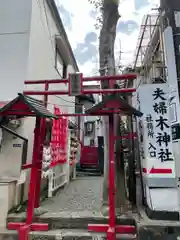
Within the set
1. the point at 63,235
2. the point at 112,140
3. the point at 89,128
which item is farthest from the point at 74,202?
the point at 89,128

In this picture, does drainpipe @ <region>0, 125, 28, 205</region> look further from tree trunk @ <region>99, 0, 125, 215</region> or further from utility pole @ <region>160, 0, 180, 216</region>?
utility pole @ <region>160, 0, 180, 216</region>

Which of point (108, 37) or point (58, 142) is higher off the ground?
point (108, 37)

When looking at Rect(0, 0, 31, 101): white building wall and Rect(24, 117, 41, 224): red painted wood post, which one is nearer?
Rect(24, 117, 41, 224): red painted wood post

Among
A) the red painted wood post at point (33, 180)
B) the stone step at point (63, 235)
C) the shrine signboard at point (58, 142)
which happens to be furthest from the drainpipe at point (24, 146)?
the stone step at point (63, 235)

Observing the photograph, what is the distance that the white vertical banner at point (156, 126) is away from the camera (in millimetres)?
4574

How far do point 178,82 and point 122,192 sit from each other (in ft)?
13.2

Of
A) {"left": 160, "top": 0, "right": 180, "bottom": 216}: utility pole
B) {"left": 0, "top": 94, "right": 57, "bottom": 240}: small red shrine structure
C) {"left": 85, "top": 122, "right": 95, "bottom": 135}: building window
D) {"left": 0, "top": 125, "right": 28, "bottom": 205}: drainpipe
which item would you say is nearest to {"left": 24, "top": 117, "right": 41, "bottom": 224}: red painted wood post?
{"left": 0, "top": 94, "right": 57, "bottom": 240}: small red shrine structure

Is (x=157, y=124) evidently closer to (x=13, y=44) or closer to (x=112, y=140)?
(x=112, y=140)

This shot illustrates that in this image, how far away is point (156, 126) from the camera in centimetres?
469

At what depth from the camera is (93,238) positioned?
4293mm

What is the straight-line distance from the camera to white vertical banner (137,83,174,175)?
4574mm

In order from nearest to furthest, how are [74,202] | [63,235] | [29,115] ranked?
[63,235] → [29,115] → [74,202]

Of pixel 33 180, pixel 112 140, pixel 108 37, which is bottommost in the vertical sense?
pixel 33 180

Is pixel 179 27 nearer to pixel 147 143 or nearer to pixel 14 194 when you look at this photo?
pixel 147 143
